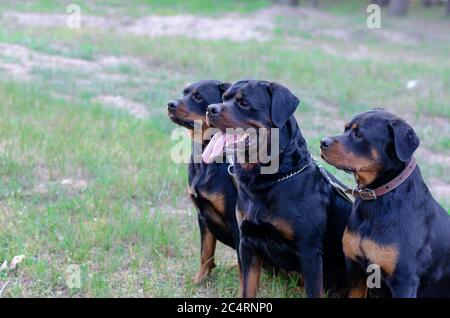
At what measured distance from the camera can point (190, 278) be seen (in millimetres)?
5363

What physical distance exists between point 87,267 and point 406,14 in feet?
86.6

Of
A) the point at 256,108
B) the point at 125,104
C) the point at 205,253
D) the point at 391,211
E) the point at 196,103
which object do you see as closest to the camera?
the point at 391,211

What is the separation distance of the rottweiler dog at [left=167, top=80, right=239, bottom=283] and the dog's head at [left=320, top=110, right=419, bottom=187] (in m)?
0.93

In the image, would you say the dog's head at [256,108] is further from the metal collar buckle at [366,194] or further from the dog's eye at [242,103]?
the metal collar buckle at [366,194]

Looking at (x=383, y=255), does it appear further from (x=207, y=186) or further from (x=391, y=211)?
(x=207, y=186)

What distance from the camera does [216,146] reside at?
186 inches

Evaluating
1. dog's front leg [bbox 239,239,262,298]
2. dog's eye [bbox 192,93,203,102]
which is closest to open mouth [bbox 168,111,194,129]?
dog's eye [bbox 192,93,203,102]

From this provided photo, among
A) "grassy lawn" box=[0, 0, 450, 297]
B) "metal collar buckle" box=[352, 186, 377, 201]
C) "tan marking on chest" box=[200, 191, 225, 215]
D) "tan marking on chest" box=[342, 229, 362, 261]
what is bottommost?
"grassy lawn" box=[0, 0, 450, 297]

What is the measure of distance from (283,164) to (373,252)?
2.77 feet

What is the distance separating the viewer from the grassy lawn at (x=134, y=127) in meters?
5.51

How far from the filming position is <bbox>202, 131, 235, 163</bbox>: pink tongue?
15.3 feet

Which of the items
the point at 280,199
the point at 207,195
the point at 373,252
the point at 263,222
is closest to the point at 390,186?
the point at 373,252

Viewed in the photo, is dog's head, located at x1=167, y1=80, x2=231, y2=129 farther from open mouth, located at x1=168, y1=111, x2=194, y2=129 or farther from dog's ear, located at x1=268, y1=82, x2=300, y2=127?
dog's ear, located at x1=268, y1=82, x2=300, y2=127
